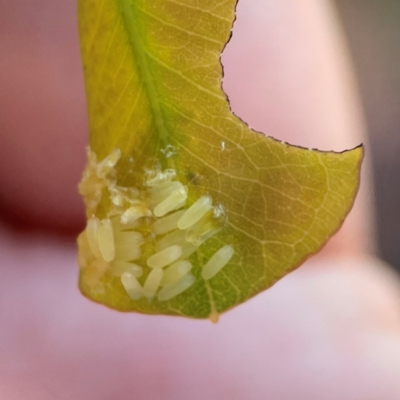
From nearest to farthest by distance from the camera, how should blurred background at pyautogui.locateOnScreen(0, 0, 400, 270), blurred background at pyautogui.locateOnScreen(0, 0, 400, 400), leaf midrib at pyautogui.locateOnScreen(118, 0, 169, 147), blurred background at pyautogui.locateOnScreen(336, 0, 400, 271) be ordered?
leaf midrib at pyautogui.locateOnScreen(118, 0, 169, 147) → blurred background at pyautogui.locateOnScreen(0, 0, 400, 400) → blurred background at pyautogui.locateOnScreen(0, 0, 400, 270) → blurred background at pyautogui.locateOnScreen(336, 0, 400, 271)

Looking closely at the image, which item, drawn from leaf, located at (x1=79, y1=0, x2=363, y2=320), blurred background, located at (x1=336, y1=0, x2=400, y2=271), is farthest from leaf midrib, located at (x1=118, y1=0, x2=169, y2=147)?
blurred background, located at (x1=336, y1=0, x2=400, y2=271)

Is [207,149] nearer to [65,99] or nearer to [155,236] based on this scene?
[155,236]

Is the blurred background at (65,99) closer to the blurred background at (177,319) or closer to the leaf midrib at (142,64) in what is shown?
the blurred background at (177,319)

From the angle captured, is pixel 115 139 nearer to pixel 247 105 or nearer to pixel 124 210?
pixel 124 210

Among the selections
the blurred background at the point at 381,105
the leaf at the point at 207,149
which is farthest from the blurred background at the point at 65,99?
the leaf at the point at 207,149

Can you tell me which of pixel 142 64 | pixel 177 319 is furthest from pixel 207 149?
pixel 177 319

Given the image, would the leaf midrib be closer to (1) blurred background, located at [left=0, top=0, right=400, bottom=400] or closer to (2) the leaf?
(2) the leaf
